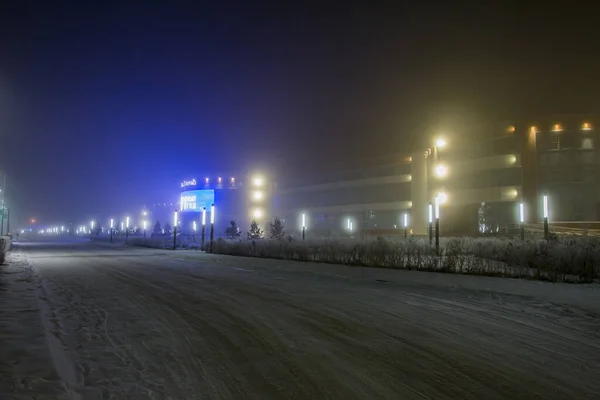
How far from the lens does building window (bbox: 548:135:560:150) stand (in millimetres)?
52531

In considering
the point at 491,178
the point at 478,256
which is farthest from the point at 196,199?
the point at 478,256

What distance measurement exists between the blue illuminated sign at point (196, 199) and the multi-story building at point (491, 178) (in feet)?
143

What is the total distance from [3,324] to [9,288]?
5.79m

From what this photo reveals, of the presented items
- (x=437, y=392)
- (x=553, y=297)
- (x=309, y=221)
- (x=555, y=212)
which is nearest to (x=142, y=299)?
(x=437, y=392)

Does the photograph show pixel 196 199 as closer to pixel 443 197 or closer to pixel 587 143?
pixel 443 197

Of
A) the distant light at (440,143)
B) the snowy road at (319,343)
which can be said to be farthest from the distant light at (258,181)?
the snowy road at (319,343)

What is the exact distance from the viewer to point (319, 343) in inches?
264

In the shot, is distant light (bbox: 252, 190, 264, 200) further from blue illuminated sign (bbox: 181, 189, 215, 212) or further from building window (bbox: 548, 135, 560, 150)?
building window (bbox: 548, 135, 560, 150)

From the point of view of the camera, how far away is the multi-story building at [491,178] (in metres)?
50.6

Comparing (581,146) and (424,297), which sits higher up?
(581,146)

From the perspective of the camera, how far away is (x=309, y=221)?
286ft

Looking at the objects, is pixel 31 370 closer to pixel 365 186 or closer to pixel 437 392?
pixel 437 392

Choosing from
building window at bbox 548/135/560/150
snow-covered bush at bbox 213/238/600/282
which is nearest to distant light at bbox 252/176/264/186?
building window at bbox 548/135/560/150

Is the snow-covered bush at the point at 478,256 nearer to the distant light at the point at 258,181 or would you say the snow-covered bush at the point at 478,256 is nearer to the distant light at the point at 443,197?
the distant light at the point at 443,197
